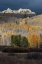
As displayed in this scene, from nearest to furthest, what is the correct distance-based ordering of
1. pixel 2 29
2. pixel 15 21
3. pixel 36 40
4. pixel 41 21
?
pixel 36 40
pixel 2 29
pixel 41 21
pixel 15 21

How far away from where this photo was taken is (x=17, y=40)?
59531 millimetres

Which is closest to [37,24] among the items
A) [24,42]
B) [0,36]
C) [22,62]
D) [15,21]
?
[15,21]

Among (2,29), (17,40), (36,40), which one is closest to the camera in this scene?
(17,40)

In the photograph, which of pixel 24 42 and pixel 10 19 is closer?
pixel 24 42

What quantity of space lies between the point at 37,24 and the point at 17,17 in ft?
87.3

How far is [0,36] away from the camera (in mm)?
92562

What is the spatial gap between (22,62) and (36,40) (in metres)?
61.5

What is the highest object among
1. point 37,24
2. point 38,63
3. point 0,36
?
point 37,24

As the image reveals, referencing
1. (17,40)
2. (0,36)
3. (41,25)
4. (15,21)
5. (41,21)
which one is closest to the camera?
(17,40)

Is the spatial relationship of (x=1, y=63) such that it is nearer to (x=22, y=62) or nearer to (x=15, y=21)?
(x=22, y=62)

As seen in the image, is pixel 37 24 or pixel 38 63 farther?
pixel 37 24

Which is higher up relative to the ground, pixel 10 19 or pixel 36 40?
pixel 10 19

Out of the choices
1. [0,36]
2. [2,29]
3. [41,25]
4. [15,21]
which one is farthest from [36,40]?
[15,21]

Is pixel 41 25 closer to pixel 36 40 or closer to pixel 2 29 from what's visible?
pixel 2 29
